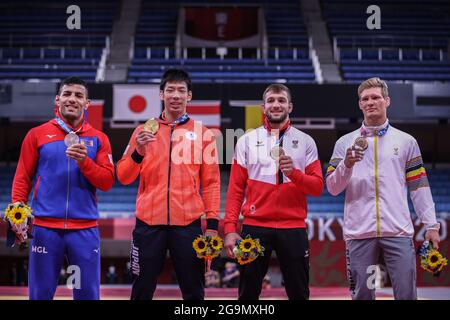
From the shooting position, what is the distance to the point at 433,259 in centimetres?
351

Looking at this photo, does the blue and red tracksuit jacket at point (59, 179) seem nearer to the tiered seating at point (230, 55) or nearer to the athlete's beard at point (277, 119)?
the athlete's beard at point (277, 119)

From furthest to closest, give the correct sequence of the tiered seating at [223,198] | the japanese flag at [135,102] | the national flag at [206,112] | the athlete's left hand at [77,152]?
the tiered seating at [223,198] → the national flag at [206,112] → the japanese flag at [135,102] → the athlete's left hand at [77,152]

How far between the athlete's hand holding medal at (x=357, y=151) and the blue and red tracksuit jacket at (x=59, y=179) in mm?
1505

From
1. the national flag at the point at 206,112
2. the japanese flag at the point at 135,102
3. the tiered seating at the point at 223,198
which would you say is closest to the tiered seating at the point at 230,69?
the japanese flag at the point at 135,102

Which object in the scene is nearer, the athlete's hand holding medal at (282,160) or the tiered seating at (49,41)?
the athlete's hand holding medal at (282,160)

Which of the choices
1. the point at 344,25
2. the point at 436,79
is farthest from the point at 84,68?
the point at 436,79

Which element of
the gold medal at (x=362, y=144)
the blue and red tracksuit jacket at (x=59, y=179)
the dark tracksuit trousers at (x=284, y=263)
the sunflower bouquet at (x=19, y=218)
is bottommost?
the dark tracksuit trousers at (x=284, y=263)

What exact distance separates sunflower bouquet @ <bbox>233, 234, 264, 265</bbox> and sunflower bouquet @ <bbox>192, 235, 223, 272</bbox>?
128mm

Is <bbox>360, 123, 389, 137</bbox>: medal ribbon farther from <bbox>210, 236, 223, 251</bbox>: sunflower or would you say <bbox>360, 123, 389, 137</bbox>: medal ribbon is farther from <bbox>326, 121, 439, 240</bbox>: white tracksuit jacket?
<bbox>210, 236, 223, 251</bbox>: sunflower

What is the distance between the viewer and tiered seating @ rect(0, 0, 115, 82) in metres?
14.4

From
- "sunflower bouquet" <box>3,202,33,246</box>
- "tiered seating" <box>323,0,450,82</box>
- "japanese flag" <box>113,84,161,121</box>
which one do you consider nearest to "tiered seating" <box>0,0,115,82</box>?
"japanese flag" <box>113,84,161,121</box>

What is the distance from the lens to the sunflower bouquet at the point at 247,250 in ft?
11.4

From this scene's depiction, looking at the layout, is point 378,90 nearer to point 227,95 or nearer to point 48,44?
point 227,95

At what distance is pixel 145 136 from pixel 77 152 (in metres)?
0.41
